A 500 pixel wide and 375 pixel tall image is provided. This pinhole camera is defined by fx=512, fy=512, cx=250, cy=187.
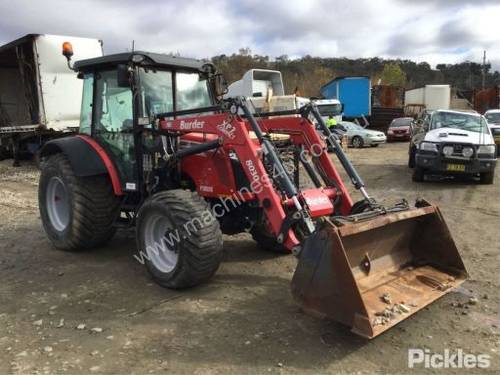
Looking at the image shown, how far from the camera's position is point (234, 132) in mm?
4727

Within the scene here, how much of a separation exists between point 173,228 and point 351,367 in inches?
79.1

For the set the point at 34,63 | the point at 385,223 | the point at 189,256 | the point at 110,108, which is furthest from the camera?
the point at 34,63

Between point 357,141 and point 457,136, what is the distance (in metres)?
11.8

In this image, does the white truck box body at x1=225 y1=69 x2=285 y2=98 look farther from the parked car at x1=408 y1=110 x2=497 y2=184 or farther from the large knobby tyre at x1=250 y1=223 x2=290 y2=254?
the large knobby tyre at x1=250 y1=223 x2=290 y2=254

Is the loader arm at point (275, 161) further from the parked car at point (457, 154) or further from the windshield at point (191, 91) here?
the parked car at point (457, 154)

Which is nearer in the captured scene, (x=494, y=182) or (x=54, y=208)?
(x=54, y=208)

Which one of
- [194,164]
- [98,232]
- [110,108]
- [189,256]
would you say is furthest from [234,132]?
[98,232]

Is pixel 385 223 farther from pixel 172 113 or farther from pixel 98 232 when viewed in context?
pixel 98 232

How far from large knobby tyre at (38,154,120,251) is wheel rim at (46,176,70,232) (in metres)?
0.01

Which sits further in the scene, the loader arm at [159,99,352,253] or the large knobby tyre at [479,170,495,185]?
the large knobby tyre at [479,170,495,185]

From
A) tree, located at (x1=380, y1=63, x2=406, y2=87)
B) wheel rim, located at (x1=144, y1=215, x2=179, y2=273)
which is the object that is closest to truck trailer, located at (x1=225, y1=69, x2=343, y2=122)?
wheel rim, located at (x1=144, y1=215, x2=179, y2=273)

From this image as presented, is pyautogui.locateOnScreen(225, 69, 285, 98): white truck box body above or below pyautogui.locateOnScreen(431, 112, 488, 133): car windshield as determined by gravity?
above

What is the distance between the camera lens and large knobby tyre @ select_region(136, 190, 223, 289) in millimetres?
4520

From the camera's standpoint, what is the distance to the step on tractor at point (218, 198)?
3.89 meters
